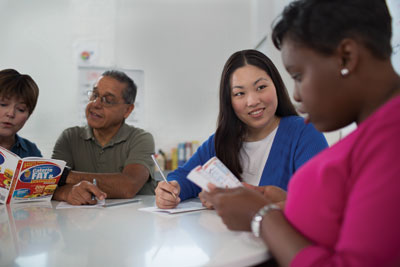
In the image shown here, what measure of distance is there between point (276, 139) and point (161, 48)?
290 centimetres

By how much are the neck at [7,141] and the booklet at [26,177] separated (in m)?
0.47

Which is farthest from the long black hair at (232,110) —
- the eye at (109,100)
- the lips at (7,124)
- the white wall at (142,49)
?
the white wall at (142,49)

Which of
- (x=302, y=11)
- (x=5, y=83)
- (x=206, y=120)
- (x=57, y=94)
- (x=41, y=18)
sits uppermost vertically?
(x=41, y=18)

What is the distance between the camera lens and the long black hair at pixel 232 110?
1618 millimetres

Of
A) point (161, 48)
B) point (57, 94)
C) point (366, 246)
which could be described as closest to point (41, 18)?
point (57, 94)

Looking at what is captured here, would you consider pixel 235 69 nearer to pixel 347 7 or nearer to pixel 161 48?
pixel 347 7

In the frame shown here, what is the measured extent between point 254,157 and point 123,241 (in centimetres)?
90

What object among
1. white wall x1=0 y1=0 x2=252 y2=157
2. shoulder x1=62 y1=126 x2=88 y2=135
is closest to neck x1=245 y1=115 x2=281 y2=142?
shoulder x1=62 y1=126 x2=88 y2=135

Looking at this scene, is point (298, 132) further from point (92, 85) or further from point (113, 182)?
point (92, 85)

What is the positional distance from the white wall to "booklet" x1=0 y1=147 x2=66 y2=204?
97.0 inches

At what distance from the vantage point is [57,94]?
3.90 m

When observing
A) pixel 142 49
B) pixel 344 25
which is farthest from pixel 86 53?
pixel 344 25

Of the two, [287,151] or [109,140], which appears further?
[109,140]

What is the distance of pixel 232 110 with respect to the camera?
1711 mm
